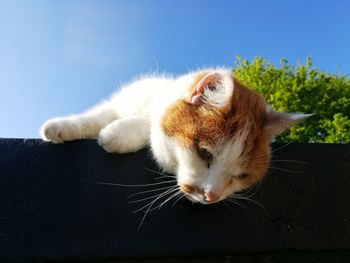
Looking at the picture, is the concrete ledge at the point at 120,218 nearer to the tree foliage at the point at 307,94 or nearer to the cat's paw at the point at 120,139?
the cat's paw at the point at 120,139

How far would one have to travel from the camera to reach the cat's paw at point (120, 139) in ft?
4.81

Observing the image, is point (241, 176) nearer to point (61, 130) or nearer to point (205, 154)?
point (205, 154)

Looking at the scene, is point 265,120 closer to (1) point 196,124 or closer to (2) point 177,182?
(1) point 196,124

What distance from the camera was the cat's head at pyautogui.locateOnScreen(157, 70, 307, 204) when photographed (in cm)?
153

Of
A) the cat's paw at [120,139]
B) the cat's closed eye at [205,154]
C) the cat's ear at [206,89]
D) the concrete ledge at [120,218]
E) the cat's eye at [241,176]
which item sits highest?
the cat's ear at [206,89]

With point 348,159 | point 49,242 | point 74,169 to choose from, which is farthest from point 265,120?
point 49,242

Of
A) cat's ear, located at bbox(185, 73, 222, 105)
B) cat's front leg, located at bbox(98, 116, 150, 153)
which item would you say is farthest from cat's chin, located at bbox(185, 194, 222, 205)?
cat's ear, located at bbox(185, 73, 222, 105)

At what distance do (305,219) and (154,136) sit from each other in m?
0.73

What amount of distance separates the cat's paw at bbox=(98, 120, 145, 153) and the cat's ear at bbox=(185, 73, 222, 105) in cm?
28

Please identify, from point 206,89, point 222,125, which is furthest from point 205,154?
point 206,89

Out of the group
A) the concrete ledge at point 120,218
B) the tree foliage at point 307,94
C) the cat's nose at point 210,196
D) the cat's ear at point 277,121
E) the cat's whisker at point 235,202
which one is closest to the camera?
the concrete ledge at point 120,218

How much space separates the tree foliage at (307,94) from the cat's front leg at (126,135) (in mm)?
9728

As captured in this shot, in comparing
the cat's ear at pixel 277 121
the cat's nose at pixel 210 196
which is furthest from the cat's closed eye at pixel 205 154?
the cat's ear at pixel 277 121

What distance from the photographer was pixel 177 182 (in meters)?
1.58
